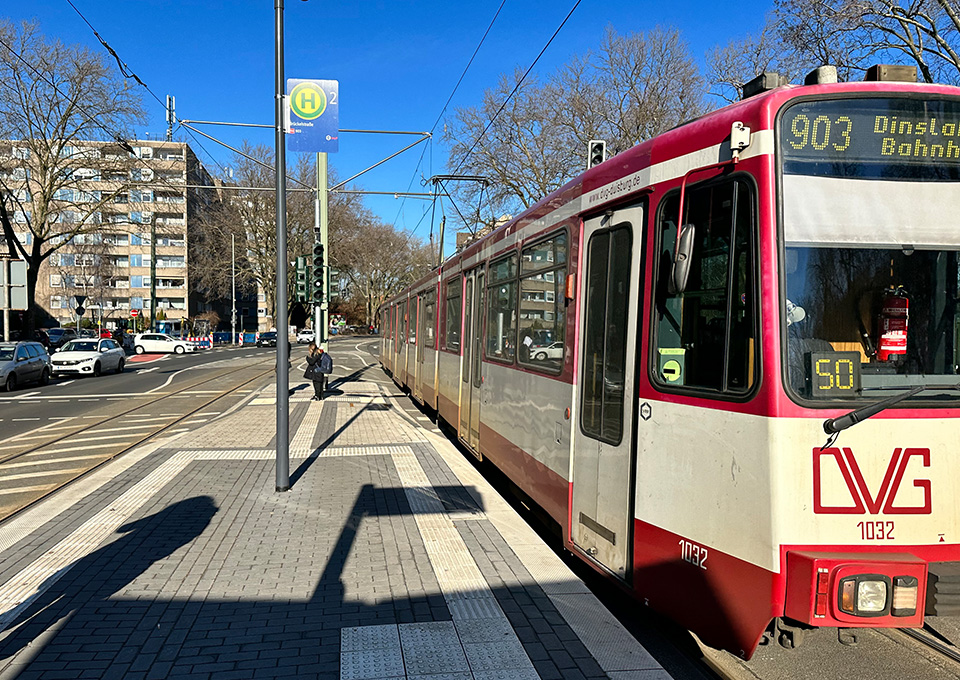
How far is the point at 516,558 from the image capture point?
592 cm

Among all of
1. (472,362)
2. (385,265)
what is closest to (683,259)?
(472,362)

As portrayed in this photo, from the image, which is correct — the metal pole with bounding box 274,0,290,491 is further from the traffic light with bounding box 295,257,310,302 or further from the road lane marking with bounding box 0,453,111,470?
the traffic light with bounding box 295,257,310,302

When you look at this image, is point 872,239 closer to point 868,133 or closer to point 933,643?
point 868,133

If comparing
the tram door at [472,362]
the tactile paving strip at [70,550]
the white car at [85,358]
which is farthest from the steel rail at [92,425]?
the tram door at [472,362]

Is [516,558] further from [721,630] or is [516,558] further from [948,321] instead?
[948,321]

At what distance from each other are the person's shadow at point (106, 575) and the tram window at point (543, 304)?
348cm

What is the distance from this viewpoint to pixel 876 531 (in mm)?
3490

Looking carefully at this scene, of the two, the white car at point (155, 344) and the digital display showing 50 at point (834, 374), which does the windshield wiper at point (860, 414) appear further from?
the white car at point (155, 344)

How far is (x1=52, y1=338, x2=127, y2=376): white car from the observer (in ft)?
90.9

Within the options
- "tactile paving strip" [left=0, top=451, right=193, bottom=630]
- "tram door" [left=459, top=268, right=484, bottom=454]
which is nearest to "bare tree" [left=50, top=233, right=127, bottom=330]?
"tram door" [left=459, top=268, right=484, bottom=454]

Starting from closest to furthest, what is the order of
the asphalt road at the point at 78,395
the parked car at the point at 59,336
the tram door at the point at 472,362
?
the tram door at the point at 472,362 < the asphalt road at the point at 78,395 < the parked car at the point at 59,336

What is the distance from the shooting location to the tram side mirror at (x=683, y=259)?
3.74m

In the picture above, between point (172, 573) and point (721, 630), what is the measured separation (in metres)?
4.00

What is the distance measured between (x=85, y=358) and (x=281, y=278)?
78.3ft
